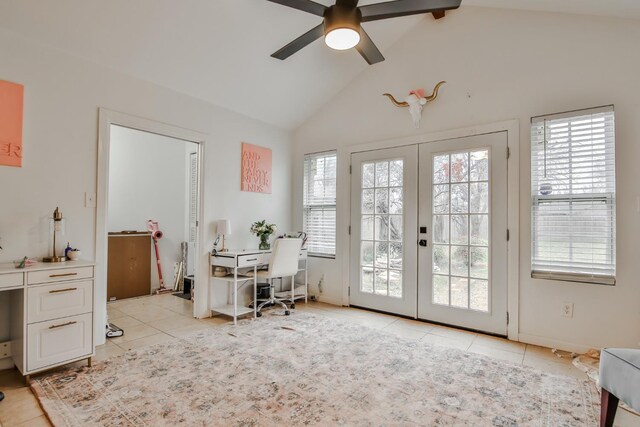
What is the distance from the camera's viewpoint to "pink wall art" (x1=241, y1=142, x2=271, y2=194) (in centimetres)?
427

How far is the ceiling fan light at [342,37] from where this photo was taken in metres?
2.17

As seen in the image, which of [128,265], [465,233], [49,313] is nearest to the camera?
[49,313]

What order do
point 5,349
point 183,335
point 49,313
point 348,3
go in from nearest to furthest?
1. point 348,3
2. point 49,313
3. point 5,349
4. point 183,335

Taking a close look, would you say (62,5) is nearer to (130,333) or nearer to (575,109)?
(130,333)

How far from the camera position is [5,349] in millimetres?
2475

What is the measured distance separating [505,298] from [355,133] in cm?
260

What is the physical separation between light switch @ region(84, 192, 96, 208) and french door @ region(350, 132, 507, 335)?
2.84 metres

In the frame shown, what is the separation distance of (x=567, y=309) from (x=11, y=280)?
14.4ft

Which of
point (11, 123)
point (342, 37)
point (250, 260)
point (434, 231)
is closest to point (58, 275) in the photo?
point (11, 123)

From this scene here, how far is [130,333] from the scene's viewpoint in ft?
10.7

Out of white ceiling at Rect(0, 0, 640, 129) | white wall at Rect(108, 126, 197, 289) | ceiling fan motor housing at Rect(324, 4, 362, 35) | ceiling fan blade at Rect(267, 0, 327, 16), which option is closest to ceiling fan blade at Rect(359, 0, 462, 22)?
ceiling fan motor housing at Rect(324, 4, 362, 35)

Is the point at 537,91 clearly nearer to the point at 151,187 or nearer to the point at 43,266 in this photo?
the point at 43,266

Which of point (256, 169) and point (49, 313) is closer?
point (49, 313)

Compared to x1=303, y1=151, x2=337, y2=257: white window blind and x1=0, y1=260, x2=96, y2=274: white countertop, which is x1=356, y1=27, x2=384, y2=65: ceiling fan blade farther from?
x1=0, y1=260, x2=96, y2=274: white countertop
